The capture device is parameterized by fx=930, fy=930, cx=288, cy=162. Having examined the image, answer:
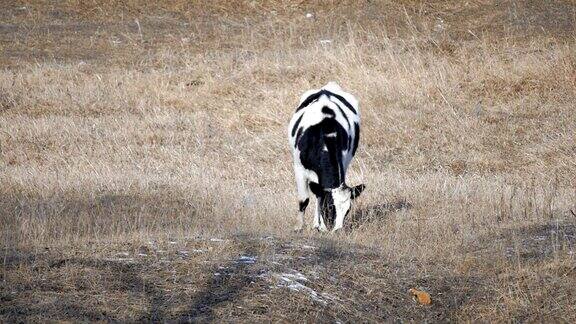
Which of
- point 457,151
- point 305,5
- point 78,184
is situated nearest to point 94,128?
point 78,184

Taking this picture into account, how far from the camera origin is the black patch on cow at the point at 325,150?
415 inches

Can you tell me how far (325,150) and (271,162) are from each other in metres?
5.51

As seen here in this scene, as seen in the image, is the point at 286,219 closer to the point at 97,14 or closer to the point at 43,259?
the point at 43,259

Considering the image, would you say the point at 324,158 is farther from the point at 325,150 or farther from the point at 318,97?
the point at 318,97

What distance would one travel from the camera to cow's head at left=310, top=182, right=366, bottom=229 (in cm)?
1045

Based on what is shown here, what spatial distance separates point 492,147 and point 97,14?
15273 millimetres

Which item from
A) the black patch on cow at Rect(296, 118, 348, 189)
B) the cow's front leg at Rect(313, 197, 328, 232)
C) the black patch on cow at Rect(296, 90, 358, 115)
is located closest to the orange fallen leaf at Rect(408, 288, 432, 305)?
the black patch on cow at Rect(296, 118, 348, 189)

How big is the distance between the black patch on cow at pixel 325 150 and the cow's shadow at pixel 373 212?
0.74 meters

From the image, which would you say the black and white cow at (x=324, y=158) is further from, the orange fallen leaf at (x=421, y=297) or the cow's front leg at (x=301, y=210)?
the orange fallen leaf at (x=421, y=297)

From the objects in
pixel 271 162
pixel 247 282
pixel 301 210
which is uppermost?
pixel 271 162

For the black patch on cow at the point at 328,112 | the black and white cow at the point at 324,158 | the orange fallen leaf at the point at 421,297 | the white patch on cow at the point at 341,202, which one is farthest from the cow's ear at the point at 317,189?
the orange fallen leaf at the point at 421,297

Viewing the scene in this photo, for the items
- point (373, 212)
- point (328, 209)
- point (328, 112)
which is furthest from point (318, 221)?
point (328, 112)

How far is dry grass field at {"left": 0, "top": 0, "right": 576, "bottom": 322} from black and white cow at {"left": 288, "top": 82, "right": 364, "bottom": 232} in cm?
39

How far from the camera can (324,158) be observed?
10602mm
